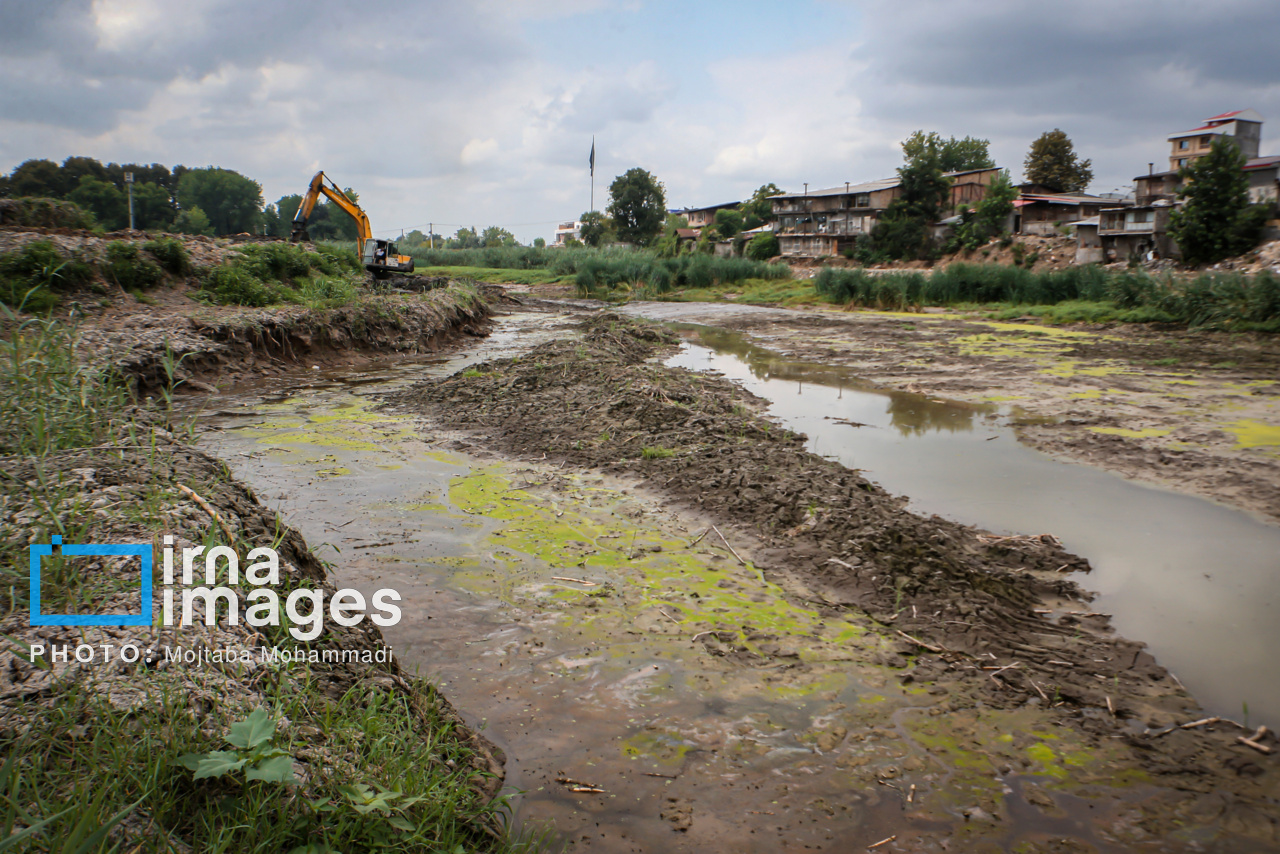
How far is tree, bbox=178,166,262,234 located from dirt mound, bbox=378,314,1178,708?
318 feet

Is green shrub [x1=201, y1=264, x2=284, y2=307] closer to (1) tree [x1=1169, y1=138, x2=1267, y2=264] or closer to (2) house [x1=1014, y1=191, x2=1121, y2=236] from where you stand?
(1) tree [x1=1169, y1=138, x2=1267, y2=264]

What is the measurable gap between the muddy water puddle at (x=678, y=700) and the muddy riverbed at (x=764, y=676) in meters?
0.01

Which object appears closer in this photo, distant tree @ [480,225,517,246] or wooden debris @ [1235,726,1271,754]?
wooden debris @ [1235,726,1271,754]

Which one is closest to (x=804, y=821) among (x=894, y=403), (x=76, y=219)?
(x=894, y=403)

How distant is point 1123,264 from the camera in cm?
3997

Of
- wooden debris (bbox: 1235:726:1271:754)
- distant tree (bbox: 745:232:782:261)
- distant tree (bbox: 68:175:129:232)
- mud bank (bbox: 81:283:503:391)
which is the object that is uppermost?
distant tree (bbox: 68:175:129:232)

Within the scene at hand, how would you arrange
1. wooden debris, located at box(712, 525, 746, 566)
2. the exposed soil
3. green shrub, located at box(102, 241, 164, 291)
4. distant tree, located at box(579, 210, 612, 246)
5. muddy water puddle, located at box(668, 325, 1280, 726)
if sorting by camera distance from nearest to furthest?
muddy water puddle, located at box(668, 325, 1280, 726)
wooden debris, located at box(712, 525, 746, 566)
the exposed soil
green shrub, located at box(102, 241, 164, 291)
distant tree, located at box(579, 210, 612, 246)

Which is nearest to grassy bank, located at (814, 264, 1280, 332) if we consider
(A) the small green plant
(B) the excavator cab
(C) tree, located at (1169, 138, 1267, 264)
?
(C) tree, located at (1169, 138, 1267, 264)

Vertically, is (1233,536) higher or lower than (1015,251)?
lower

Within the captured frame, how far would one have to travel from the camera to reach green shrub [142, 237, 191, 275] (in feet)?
47.4

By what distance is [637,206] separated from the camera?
8331 centimetres

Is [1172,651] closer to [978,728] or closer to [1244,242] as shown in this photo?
[978,728]

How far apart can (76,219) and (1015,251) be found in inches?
1962

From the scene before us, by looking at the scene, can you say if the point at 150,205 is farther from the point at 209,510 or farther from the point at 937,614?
the point at 937,614
